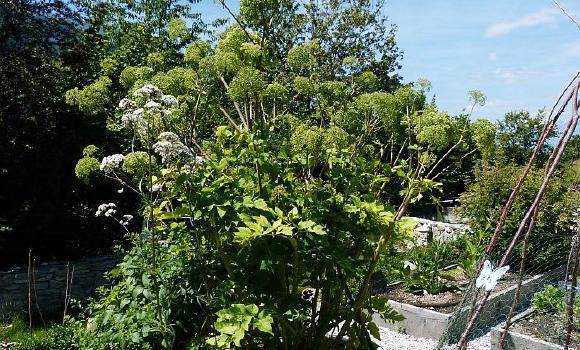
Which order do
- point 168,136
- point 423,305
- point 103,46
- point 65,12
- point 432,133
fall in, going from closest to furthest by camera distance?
point 168,136
point 432,133
point 423,305
point 65,12
point 103,46

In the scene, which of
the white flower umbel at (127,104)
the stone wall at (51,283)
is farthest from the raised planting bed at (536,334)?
the stone wall at (51,283)

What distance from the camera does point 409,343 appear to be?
5.59 m

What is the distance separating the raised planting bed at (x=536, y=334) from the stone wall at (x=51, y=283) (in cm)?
461

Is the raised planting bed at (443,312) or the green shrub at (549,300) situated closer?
the green shrub at (549,300)

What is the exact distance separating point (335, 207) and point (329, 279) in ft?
1.59

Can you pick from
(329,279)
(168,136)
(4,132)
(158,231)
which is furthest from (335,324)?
(4,132)

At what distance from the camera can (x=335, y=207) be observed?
11.1ft

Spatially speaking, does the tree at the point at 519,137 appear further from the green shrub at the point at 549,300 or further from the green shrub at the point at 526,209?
the green shrub at the point at 549,300

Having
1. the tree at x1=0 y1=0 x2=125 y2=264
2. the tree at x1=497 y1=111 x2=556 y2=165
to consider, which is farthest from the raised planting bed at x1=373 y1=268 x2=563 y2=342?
the tree at x1=497 y1=111 x2=556 y2=165

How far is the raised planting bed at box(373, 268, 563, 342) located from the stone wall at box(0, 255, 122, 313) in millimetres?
3443

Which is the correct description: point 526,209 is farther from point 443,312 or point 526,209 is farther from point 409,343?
point 409,343

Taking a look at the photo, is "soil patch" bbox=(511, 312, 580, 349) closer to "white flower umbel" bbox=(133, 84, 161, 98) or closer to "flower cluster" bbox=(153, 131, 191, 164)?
"flower cluster" bbox=(153, 131, 191, 164)

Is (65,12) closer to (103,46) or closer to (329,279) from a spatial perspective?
(103,46)

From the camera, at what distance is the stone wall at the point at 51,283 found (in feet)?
20.7
